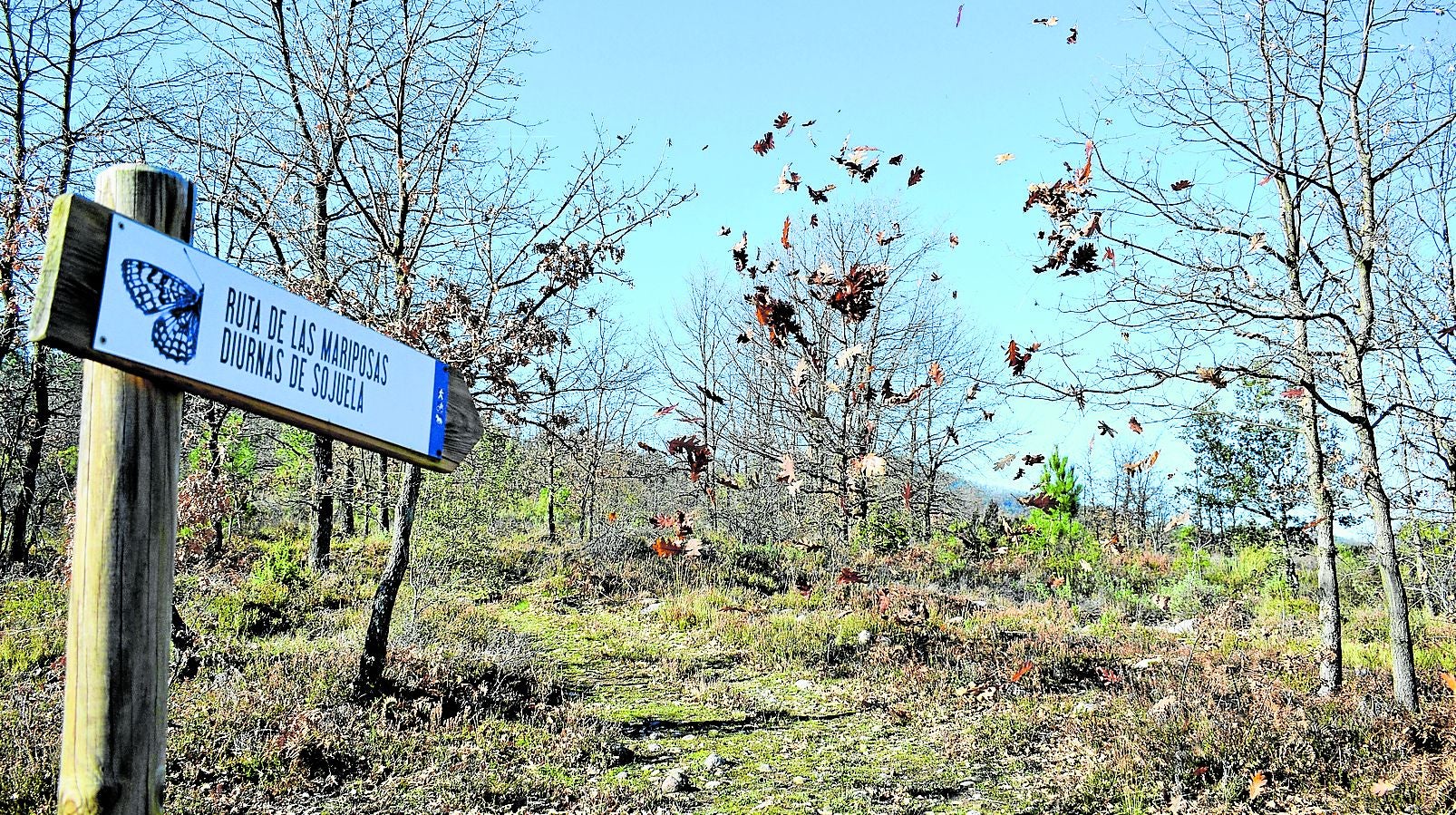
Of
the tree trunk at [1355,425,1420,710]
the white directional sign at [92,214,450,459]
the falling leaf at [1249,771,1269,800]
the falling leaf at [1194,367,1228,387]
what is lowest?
the falling leaf at [1249,771,1269,800]

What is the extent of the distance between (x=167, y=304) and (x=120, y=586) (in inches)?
22.4

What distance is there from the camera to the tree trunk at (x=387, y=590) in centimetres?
661

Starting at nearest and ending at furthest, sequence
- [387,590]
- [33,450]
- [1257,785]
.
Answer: [1257,785] → [387,590] → [33,450]

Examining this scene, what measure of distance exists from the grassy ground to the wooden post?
3587 millimetres

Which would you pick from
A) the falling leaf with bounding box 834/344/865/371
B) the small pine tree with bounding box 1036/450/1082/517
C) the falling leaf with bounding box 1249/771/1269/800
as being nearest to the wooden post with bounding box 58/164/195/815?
the falling leaf with bounding box 834/344/865/371

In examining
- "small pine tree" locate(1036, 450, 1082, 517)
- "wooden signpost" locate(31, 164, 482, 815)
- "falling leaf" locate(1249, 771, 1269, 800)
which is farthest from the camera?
"small pine tree" locate(1036, 450, 1082, 517)

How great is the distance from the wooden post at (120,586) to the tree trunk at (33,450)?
7.39 m

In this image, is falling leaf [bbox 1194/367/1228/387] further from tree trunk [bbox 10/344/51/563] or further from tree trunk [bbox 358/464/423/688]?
tree trunk [bbox 10/344/51/563]

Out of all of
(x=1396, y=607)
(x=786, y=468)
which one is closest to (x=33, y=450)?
(x=786, y=468)

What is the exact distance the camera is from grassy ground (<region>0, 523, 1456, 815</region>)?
5266 mm

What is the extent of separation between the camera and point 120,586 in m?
1.75

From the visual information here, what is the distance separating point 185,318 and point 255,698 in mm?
5660

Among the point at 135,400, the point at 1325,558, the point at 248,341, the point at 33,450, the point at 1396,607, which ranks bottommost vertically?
the point at 1396,607

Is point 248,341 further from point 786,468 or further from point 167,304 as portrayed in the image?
point 786,468
